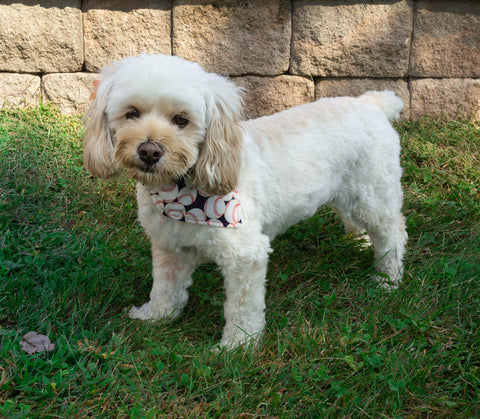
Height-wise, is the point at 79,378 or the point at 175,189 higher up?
the point at 175,189

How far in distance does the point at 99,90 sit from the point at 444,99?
368 centimetres

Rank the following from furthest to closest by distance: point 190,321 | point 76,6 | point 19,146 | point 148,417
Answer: point 76,6
point 19,146
point 190,321
point 148,417

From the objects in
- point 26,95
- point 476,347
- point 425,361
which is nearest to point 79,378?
point 425,361

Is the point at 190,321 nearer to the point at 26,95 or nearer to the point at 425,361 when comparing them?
the point at 425,361

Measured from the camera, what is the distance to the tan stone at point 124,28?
4.38 meters

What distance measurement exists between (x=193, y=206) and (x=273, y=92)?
2.68 metres

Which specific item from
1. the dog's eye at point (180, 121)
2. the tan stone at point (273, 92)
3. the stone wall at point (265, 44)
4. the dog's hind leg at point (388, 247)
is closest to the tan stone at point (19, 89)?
the stone wall at point (265, 44)

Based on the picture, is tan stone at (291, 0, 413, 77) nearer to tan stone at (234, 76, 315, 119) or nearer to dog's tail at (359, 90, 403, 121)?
tan stone at (234, 76, 315, 119)

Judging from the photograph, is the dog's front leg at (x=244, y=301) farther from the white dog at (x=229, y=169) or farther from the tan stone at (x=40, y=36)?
the tan stone at (x=40, y=36)

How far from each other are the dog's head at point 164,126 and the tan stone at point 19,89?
8.72ft

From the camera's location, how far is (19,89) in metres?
4.50

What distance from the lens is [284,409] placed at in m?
1.94

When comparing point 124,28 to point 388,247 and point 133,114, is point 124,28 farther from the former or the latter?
point 388,247

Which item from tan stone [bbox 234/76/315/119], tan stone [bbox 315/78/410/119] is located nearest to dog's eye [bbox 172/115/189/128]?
tan stone [bbox 234/76/315/119]
